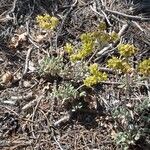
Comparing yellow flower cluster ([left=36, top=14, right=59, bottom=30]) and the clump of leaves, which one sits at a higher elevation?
yellow flower cluster ([left=36, top=14, right=59, bottom=30])

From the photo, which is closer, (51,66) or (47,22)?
(47,22)

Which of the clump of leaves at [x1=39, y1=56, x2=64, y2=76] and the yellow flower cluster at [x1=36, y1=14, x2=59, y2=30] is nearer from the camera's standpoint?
the yellow flower cluster at [x1=36, y1=14, x2=59, y2=30]

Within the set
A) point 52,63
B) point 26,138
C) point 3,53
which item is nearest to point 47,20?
point 52,63

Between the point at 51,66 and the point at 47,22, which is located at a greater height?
the point at 47,22

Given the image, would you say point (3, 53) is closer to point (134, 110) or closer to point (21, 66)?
point (21, 66)

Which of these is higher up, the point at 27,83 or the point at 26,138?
the point at 27,83

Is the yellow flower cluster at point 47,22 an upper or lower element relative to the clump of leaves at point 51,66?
upper

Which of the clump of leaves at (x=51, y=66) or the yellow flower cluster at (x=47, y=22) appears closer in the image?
the yellow flower cluster at (x=47, y=22)

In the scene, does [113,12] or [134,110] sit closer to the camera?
[134,110]
